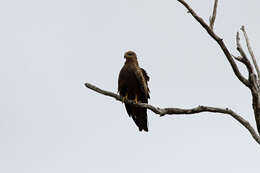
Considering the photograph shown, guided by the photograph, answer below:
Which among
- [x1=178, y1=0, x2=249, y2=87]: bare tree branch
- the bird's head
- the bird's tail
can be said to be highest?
the bird's head

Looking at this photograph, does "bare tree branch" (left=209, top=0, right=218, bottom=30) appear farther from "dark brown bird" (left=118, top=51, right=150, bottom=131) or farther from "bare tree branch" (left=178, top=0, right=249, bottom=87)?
"dark brown bird" (left=118, top=51, right=150, bottom=131)

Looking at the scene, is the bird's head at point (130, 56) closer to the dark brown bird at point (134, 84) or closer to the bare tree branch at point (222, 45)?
the dark brown bird at point (134, 84)

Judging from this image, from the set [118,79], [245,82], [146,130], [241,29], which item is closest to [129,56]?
[118,79]

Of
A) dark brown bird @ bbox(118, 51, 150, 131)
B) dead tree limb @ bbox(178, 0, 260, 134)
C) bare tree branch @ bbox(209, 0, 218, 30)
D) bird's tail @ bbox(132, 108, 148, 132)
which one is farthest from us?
bird's tail @ bbox(132, 108, 148, 132)

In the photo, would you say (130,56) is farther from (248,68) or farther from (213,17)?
(248,68)

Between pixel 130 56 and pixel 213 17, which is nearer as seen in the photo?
pixel 213 17

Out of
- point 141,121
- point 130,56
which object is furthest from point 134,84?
point 141,121

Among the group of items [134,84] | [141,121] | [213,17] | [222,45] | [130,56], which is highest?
[130,56]

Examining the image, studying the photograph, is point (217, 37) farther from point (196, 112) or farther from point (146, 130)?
point (146, 130)

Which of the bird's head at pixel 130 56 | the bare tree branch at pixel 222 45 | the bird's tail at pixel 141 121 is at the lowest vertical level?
the bird's tail at pixel 141 121

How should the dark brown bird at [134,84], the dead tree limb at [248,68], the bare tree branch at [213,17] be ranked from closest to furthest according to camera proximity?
the dead tree limb at [248,68], the bare tree branch at [213,17], the dark brown bird at [134,84]

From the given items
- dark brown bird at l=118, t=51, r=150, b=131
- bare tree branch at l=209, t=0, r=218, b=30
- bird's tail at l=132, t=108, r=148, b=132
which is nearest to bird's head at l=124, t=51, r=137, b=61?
dark brown bird at l=118, t=51, r=150, b=131

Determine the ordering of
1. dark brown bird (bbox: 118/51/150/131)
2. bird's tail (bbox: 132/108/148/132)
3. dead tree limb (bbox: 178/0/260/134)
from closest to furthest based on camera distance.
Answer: dead tree limb (bbox: 178/0/260/134), dark brown bird (bbox: 118/51/150/131), bird's tail (bbox: 132/108/148/132)

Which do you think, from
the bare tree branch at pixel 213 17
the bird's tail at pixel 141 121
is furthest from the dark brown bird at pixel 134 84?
the bare tree branch at pixel 213 17
